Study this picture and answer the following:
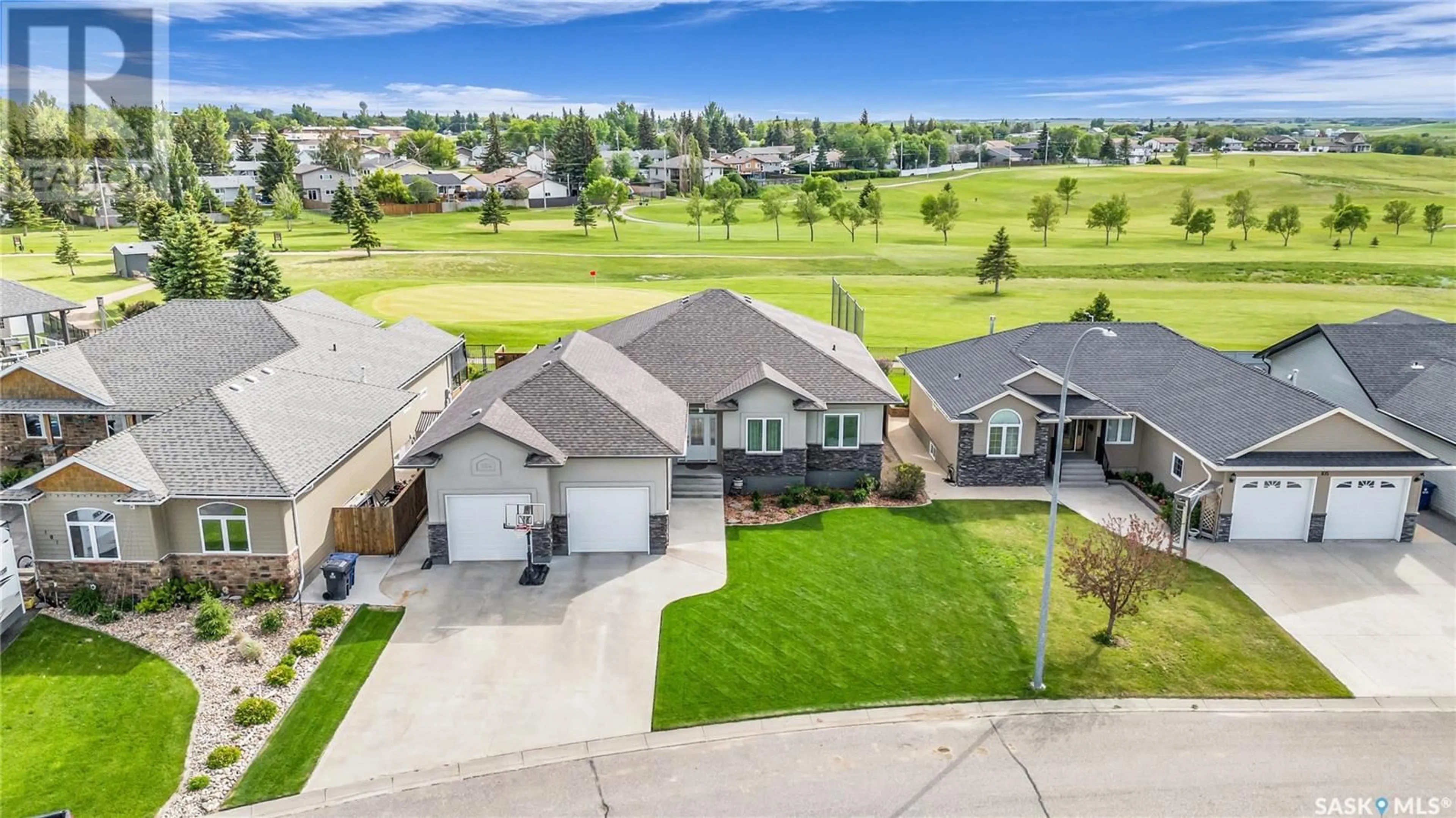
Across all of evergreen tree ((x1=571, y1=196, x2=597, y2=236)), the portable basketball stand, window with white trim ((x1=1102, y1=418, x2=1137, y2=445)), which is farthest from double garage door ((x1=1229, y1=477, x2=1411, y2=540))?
evergreen tree ((x1=571, y1=196, x2=597, y2=236))

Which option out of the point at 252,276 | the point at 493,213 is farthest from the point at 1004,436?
the point at 493,213

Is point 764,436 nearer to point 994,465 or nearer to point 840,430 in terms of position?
point 840,430

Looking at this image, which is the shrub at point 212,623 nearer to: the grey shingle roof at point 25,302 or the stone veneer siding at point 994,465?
the stone veneer siding at point 994,465

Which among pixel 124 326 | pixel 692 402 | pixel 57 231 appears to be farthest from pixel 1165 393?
pixel 57 231

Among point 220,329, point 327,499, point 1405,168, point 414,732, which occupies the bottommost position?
point 414,732

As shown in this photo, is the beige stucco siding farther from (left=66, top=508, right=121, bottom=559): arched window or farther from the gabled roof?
the gabled roof

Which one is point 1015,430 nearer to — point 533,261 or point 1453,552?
point 1453,552
